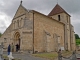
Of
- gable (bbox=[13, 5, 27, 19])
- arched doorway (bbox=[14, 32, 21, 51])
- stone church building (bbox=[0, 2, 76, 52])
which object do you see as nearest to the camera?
stone church building (bbox=[0, 2, 76, 52])

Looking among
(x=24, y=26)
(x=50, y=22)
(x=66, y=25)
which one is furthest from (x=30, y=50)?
(x=66, y=25)

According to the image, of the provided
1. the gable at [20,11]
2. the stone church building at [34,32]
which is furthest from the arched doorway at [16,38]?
the gable at [20,11]

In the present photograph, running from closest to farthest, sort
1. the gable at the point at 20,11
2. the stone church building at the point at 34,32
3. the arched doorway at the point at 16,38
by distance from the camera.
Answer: the stone church building at the point at 34,32 < the gable at the point at 20,11 < the arched doorway at the point at 16,38

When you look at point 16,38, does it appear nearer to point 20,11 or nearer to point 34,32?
point 34,32

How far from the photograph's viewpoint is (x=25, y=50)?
78.9ft

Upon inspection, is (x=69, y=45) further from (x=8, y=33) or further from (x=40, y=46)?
(x=8, y=33)

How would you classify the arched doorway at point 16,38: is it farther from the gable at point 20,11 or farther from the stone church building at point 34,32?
the gable at point 20,11

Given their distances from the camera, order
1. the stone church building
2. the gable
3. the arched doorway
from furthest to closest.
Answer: the arched doorway < the gable < the stone church building

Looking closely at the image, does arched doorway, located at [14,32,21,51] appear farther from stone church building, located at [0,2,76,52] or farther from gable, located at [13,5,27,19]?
gable, located at [13,5,27,19]

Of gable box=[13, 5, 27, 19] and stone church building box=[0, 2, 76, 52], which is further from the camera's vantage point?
gable box=[13, 5, 27, 19]

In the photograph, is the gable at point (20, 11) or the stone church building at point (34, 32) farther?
the gable at point (20, 11)

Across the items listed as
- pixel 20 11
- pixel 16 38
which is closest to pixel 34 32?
pixel 16 38

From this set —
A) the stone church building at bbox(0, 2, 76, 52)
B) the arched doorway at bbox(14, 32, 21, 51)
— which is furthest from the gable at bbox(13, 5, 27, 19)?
the arched doorway at bbox(14, 32, 21, 51)

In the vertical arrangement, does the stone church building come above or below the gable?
below
